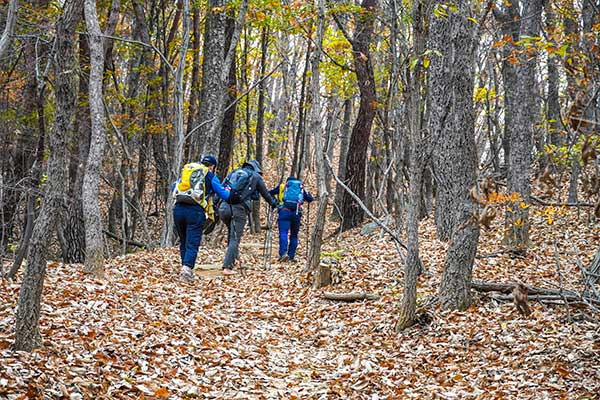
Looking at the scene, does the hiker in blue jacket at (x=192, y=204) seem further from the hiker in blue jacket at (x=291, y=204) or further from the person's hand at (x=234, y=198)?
the hiker in blue jacket at (x=291, y=204)

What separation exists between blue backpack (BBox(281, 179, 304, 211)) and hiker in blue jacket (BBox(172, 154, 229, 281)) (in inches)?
105

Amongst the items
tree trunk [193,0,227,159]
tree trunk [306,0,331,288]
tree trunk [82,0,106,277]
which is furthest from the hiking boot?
tree trunk [193,0,227,159]

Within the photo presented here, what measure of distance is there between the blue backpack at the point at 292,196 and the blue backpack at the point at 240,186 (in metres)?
1.60

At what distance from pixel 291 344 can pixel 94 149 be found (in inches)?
175

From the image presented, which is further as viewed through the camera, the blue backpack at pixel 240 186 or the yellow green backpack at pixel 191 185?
the blue backpack at pixel 240 186

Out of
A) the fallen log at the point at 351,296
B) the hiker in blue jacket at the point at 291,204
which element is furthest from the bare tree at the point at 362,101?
the fallen log at the point at 351,296

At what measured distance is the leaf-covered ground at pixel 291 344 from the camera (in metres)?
5.55

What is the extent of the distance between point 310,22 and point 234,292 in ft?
24.1

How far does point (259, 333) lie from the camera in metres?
8.23

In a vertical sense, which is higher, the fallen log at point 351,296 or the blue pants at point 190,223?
the blue pants at point 190,223

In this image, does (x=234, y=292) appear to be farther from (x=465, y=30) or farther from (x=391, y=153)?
(x=391, y=153)

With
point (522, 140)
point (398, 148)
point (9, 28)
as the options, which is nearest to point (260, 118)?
point (398, 148)

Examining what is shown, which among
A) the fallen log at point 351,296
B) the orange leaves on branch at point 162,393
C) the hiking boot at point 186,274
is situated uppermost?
the hiking boot at point 186,274

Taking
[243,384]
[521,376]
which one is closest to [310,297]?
[243,384]
